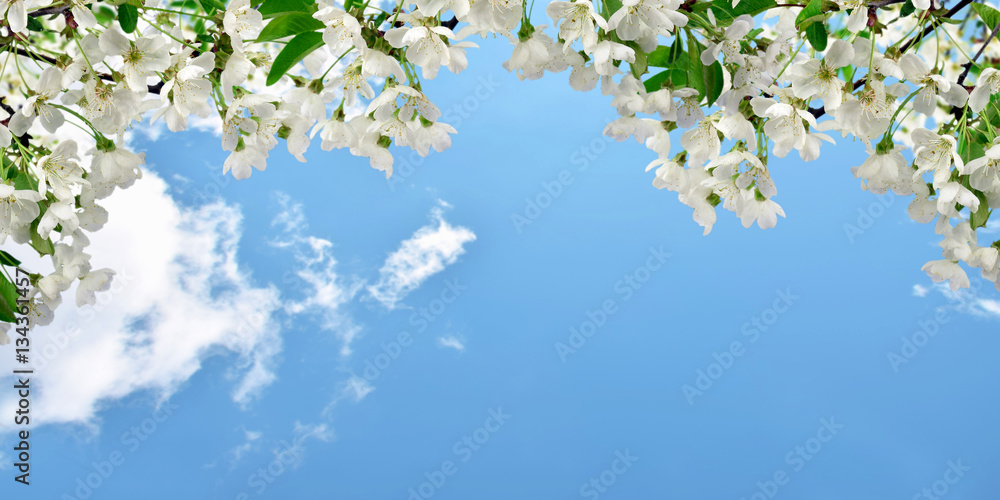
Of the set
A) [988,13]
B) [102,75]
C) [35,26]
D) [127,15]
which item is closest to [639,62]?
[988,13]

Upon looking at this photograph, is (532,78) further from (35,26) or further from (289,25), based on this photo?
(35,26)

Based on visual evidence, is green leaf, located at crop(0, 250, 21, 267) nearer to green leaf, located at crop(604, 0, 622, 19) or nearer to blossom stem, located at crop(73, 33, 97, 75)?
blossom stem, located at crop(73, 33, 97, 75)

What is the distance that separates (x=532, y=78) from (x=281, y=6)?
461 mm

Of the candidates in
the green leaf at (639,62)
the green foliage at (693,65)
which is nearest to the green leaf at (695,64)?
the green foliage at (693,65)

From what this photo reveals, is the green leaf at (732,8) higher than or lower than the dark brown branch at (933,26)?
higher

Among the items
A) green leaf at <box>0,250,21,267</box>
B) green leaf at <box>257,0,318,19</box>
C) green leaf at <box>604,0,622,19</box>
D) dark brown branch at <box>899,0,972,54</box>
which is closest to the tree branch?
green leaf at <box>257,0,318,19</box>

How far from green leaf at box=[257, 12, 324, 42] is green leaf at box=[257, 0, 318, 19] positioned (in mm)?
25

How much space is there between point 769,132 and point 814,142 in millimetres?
161

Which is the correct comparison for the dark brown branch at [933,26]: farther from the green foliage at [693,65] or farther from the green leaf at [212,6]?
the green leaf at [212,6]

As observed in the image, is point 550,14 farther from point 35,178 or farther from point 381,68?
point 35,178

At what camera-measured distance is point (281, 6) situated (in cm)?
134

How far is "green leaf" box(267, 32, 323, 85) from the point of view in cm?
130

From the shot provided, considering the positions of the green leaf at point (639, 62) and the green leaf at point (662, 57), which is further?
the green leaf at point (662, 57)

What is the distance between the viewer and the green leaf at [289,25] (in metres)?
1.28
